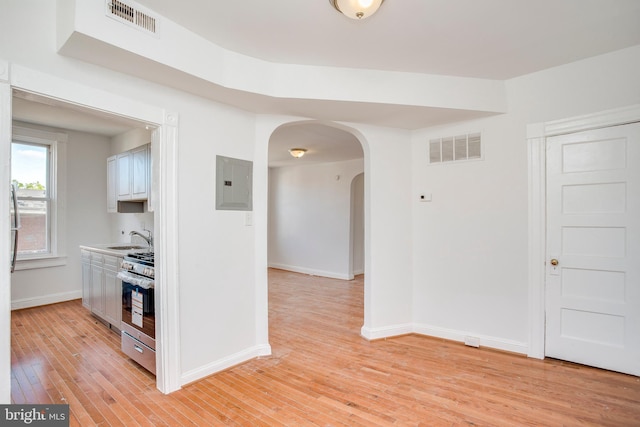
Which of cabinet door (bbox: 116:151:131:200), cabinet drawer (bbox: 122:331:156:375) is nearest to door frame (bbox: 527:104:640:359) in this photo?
cabinet drawer (bbox: 122:331:156:375)

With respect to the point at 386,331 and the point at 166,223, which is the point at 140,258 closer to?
the point at 166,223

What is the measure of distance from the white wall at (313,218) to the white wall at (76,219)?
A: 3.82 meters

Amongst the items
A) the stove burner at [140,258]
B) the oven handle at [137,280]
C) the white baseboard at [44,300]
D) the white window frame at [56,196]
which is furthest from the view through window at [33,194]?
the oven handle at [137,280]

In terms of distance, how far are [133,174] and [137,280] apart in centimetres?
196

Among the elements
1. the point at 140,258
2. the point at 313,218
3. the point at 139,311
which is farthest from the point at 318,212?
the point at 139,311

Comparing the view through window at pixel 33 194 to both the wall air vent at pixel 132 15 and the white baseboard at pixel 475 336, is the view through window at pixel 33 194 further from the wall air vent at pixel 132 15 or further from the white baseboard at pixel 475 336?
the white baseboard at pixel 475 336

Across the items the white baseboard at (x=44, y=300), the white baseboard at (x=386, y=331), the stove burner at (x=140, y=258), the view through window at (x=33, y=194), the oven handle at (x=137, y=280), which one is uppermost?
the view through window at (x=33, y=194)

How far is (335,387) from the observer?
8.38 feet

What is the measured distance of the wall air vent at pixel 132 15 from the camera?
191 cm

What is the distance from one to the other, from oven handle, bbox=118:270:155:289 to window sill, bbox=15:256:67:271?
8.40ft

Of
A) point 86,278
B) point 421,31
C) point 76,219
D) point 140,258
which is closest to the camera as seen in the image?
point 421,31

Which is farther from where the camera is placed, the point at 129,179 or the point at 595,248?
the point at 129,179

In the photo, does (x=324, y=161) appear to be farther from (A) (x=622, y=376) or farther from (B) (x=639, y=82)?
(A) (x=622, y=376)

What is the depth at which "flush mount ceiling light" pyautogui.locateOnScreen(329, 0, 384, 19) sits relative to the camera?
6.29ft
